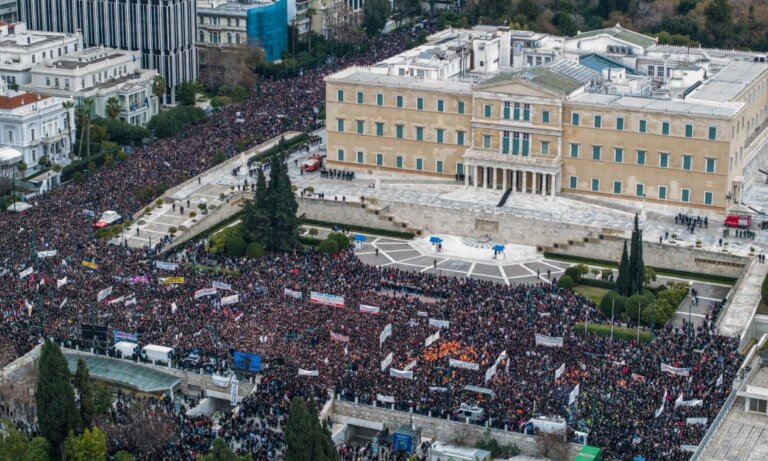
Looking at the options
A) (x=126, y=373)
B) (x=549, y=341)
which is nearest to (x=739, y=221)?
(x=549, y=341)

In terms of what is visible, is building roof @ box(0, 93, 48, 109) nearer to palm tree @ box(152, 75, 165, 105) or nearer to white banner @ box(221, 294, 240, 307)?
palm tree @ box(152, 75, 165, 105)

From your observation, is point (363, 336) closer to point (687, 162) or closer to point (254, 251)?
point (254, 251)

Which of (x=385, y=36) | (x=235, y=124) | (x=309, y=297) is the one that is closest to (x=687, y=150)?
(x=309, y=297)

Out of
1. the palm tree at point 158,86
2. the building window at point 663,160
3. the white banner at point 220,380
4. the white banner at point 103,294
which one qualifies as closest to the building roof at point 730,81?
the building window at point 663,160

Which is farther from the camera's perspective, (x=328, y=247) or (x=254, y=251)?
(x=328, y=247)

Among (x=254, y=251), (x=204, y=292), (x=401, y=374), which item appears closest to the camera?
(x=401, y=374)

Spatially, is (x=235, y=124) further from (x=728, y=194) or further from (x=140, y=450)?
(x=140, y=450)
